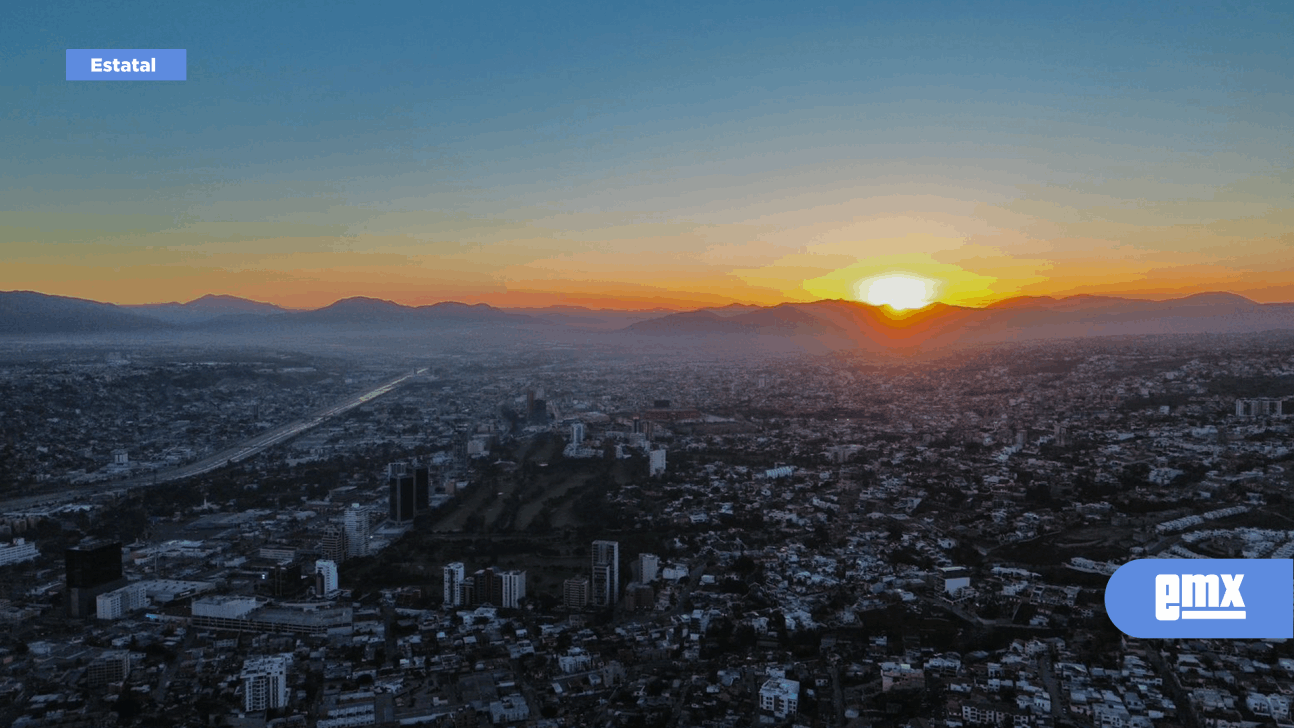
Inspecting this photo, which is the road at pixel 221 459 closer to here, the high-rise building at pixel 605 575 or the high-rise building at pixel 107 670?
the high-rise building at pixel 107 670

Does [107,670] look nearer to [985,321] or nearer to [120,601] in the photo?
[120,601]

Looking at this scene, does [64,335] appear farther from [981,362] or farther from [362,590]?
[981,362]

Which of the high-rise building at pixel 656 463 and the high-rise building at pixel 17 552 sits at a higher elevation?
the high-rise building at pixel 656 463

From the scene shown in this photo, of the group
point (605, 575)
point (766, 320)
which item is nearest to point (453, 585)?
point (605, 575)

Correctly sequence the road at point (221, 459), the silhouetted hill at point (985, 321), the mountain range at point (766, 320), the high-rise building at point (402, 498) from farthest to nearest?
the silhouetted hill at point (985, 321) → the mountain range at point (766, 320) → the road at point (221, 459) → the high-rise building at point (402, 498)

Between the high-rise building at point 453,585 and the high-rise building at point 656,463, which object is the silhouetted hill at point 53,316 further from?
the high-rise building at point 453,585

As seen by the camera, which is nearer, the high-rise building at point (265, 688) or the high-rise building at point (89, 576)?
the high-rise building at point (265, 688)

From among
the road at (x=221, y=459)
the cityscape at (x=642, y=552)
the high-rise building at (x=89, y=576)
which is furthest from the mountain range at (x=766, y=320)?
the high-rise building at (x=89, y=576)

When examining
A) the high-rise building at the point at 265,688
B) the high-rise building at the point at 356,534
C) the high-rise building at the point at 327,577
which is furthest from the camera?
the high-rise building at the point at 356,534

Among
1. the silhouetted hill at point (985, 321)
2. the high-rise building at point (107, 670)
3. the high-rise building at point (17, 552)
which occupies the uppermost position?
the silhouetted hill at point (985, 321)
